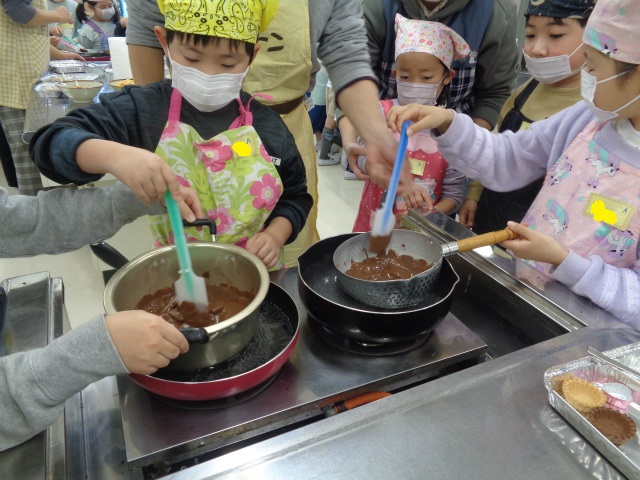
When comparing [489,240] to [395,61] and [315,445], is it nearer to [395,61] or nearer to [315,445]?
[315,445]

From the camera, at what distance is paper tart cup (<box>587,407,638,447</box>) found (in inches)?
25.3

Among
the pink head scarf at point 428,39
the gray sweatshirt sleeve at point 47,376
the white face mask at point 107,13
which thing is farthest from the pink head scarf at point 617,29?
the white face mask at point 107,13

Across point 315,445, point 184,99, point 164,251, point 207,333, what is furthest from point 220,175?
point 315,445

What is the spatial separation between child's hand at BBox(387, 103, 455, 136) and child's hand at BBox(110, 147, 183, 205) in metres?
0.62

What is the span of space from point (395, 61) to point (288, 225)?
1.03 metres

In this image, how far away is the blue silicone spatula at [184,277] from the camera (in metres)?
0.82

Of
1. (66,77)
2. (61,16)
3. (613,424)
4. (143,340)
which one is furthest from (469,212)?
(61,16)

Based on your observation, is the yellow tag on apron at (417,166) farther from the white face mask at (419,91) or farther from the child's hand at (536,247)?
the child's hand at (536,247)

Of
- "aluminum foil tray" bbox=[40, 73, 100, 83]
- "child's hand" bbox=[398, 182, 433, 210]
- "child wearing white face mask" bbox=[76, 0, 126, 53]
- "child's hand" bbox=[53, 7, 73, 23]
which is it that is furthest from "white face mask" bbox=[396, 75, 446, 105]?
"child wearing white face mask" bbox=[76, 0, 126, 53]

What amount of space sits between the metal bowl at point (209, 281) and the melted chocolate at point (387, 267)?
0.24 meters

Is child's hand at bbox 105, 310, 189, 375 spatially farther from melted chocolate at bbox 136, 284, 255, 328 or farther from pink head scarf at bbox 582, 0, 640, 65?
pink head scarf at bbox 582, 0, 640, 65

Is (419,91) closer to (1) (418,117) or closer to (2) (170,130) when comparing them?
(1) (418,117)

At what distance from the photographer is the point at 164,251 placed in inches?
35.8

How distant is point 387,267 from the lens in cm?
105
